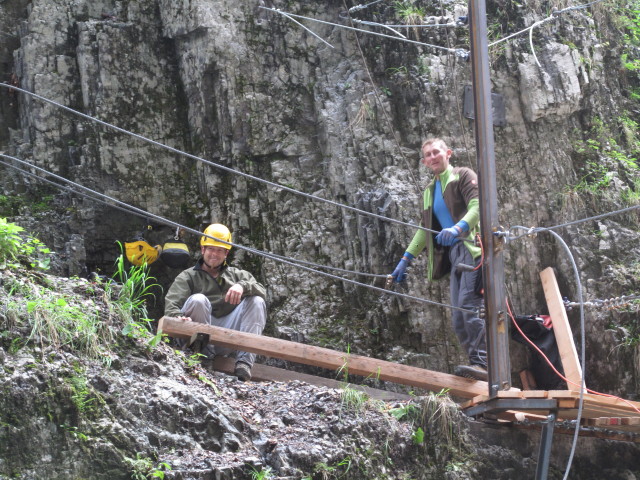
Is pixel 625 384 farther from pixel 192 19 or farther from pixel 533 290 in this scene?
pixel 192 19

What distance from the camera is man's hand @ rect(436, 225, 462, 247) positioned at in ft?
20.6

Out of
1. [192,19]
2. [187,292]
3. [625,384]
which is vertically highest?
[192,19]

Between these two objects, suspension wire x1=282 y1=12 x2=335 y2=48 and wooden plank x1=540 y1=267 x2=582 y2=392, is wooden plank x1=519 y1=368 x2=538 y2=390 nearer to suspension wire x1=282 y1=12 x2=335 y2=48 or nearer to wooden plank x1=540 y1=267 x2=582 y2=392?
wooden plank x1=540 y1=267 x2=582 y2=392

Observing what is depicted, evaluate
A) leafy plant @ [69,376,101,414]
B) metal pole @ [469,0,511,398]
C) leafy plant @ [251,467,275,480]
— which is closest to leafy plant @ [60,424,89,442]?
leafy plant @ [69,376,101,414]

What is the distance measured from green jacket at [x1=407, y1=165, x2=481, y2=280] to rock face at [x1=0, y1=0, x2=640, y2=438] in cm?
115

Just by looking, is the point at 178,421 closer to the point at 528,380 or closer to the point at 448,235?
the point at 448,235

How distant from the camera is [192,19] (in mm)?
8914

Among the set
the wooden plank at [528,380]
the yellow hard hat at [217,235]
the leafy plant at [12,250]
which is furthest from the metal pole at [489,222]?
the leafy plant at [12,250]

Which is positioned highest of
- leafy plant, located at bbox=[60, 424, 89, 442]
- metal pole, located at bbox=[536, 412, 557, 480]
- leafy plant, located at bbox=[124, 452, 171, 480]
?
leafy plant, located at bbox=[60, 424, 89, 442]

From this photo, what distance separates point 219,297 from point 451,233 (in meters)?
2.00

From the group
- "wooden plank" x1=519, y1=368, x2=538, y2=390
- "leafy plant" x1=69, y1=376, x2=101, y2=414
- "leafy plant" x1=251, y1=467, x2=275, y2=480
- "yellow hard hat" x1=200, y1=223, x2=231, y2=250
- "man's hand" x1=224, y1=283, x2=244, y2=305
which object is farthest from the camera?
"wooden plank" x1=519, y1=368, x2=538, y2=390

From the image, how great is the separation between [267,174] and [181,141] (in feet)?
3.49

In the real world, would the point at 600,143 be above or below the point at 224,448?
above

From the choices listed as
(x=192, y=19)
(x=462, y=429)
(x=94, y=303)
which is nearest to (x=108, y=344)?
(x=94, y=303)
